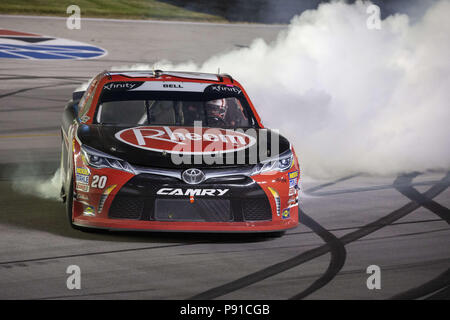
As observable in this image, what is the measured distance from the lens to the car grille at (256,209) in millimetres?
6812

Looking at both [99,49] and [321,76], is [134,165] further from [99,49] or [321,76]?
[99,49]

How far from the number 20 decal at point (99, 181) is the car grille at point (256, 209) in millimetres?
1059

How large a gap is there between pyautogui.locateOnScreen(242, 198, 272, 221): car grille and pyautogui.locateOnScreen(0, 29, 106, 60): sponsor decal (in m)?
16.9

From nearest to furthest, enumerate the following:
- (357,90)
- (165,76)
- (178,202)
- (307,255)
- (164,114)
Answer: (307,255)
(178,202)
(164,114)
(165,76)
(357,90)

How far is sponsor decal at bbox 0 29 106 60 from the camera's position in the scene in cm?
2325

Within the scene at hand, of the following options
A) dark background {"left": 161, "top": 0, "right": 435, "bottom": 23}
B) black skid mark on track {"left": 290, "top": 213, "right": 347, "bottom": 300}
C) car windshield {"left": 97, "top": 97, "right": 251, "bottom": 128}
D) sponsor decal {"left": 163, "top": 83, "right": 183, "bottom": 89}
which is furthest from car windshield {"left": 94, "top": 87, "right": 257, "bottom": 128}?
dark background {"left": 161, "top": 0, "right": 435, "bottom": 23}

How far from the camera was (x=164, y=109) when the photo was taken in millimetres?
8109

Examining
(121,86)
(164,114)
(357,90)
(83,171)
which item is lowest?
(357,90)

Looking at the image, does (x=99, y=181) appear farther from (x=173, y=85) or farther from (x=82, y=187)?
(x=173, y=85)

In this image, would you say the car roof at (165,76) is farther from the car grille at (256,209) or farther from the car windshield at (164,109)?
the car grille at (256,209)

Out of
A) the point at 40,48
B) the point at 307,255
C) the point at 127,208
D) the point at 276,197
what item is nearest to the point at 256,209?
the point at 276,197

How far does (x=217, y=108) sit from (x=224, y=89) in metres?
0.19

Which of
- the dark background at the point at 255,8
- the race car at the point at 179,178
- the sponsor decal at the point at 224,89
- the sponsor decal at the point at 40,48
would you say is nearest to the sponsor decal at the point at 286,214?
the race car at the point at 179,178
